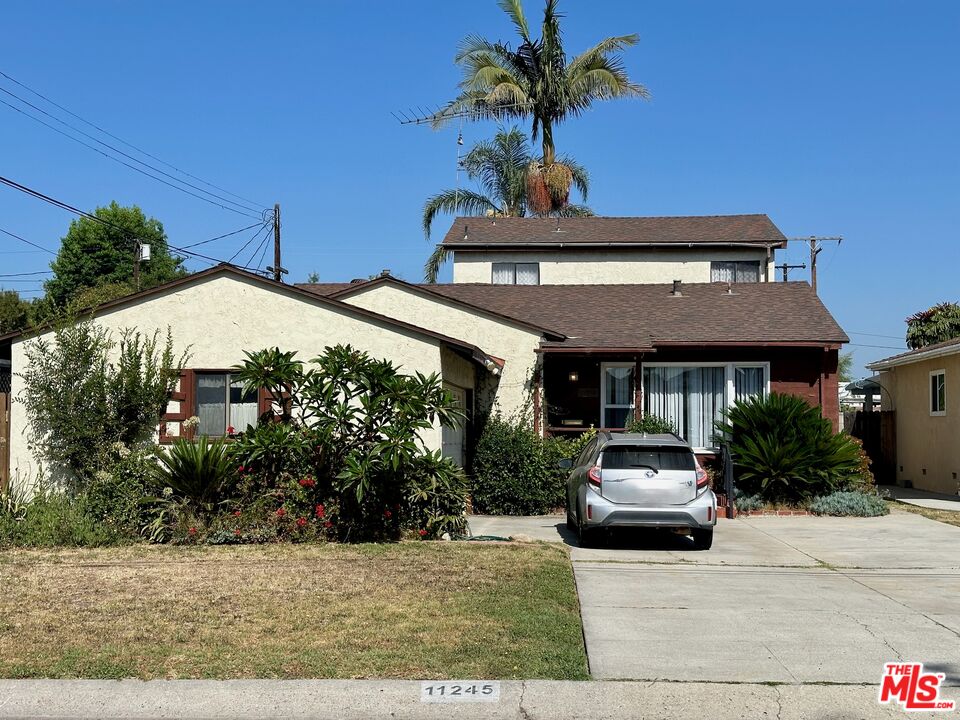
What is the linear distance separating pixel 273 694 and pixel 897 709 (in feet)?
13.1

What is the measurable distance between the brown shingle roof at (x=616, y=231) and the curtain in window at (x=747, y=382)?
9940mm

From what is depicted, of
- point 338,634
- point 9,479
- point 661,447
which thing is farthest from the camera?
point 9,479

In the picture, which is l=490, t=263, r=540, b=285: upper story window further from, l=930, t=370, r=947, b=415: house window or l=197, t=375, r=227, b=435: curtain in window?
l=197, t=375, r=227, b=435: curtain in window

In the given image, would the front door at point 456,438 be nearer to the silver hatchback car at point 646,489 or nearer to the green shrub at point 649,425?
the green shrub at point 649,425

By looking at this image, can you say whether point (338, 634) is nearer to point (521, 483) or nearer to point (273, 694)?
point (273, 694)

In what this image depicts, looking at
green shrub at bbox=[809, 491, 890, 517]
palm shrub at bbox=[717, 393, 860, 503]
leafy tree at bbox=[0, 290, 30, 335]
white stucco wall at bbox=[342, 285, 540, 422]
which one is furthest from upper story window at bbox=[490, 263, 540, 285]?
leafy tree at bbox=[0, 290, 30, 335]

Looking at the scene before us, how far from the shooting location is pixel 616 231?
29.9 meters

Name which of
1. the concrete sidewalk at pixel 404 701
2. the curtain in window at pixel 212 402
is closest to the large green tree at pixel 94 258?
the curtain in window at pixel 212 402

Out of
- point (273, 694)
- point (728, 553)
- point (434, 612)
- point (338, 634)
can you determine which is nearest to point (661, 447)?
point (728, 553)

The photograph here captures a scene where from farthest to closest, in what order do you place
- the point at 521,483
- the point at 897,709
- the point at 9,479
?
1. the point at 521,483
2. the point at 9,479
3. the point at 897,709

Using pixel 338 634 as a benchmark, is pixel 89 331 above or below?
above

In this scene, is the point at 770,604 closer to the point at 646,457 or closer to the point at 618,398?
the point at 646,457

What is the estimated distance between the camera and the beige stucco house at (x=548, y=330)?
1489 cm

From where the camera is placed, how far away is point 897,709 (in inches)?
244
